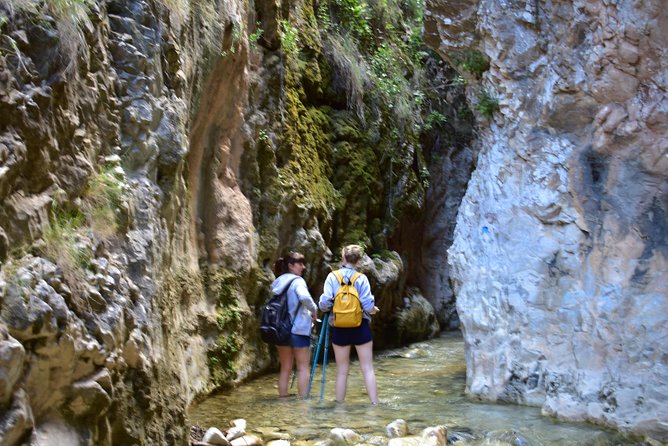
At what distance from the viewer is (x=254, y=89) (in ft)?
30.0

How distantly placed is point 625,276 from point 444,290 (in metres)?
10.4

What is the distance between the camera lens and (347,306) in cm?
665

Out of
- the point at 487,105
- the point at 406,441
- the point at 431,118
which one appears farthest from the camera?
the point at 431,118

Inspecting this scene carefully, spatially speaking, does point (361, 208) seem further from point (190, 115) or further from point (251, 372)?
point (190, 115)

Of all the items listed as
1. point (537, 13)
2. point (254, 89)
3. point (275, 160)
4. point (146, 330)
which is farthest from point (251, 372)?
point (537, 13)

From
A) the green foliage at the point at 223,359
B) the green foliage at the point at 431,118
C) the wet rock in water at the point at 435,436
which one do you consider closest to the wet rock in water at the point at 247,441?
the wet rock in water at the point at 435,436

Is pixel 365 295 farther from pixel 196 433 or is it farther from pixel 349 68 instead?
pixel 349 68

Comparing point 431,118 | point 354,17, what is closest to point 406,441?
point 354,17

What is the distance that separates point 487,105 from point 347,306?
2943mm

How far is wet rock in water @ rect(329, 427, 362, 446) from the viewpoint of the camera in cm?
534

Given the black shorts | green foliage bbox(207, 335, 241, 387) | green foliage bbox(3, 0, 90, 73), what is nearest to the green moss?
green foliage bbox(207, 335, 241, 387)

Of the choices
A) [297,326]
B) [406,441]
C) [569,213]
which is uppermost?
[569,213]

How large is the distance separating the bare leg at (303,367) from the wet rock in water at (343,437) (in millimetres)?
1629

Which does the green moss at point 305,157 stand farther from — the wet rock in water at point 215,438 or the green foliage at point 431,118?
the wet rock in water at point 215,438
